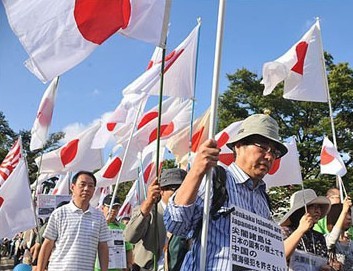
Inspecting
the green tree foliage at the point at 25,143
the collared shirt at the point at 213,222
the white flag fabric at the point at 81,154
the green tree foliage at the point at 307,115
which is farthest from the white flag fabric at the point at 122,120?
the green tree foliage at the point at 25,143

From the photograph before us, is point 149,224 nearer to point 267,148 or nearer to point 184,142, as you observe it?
point 267,148

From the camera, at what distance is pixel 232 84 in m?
29.6

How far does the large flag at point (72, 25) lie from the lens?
285 centimetres

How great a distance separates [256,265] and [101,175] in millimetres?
7128

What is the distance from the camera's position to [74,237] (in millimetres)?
4535

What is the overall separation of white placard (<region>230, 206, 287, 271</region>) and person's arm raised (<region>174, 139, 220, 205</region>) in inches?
9.9

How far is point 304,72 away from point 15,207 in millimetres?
4286

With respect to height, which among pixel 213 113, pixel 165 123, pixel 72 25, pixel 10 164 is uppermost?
pixel 165 123

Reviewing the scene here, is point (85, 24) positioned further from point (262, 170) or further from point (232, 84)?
point (232, 84)

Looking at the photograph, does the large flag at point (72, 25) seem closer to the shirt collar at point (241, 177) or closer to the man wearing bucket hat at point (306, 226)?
the shirt collar at point (241, 177)

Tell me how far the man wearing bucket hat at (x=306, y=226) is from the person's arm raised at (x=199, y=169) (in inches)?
61.1

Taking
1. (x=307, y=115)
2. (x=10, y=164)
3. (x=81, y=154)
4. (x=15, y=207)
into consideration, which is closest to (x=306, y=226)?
(x=15, y=207)

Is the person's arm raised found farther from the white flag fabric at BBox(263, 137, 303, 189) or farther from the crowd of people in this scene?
the white flag fabric at BBox(263, 137, 303, 189)

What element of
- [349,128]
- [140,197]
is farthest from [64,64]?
[349,128]
